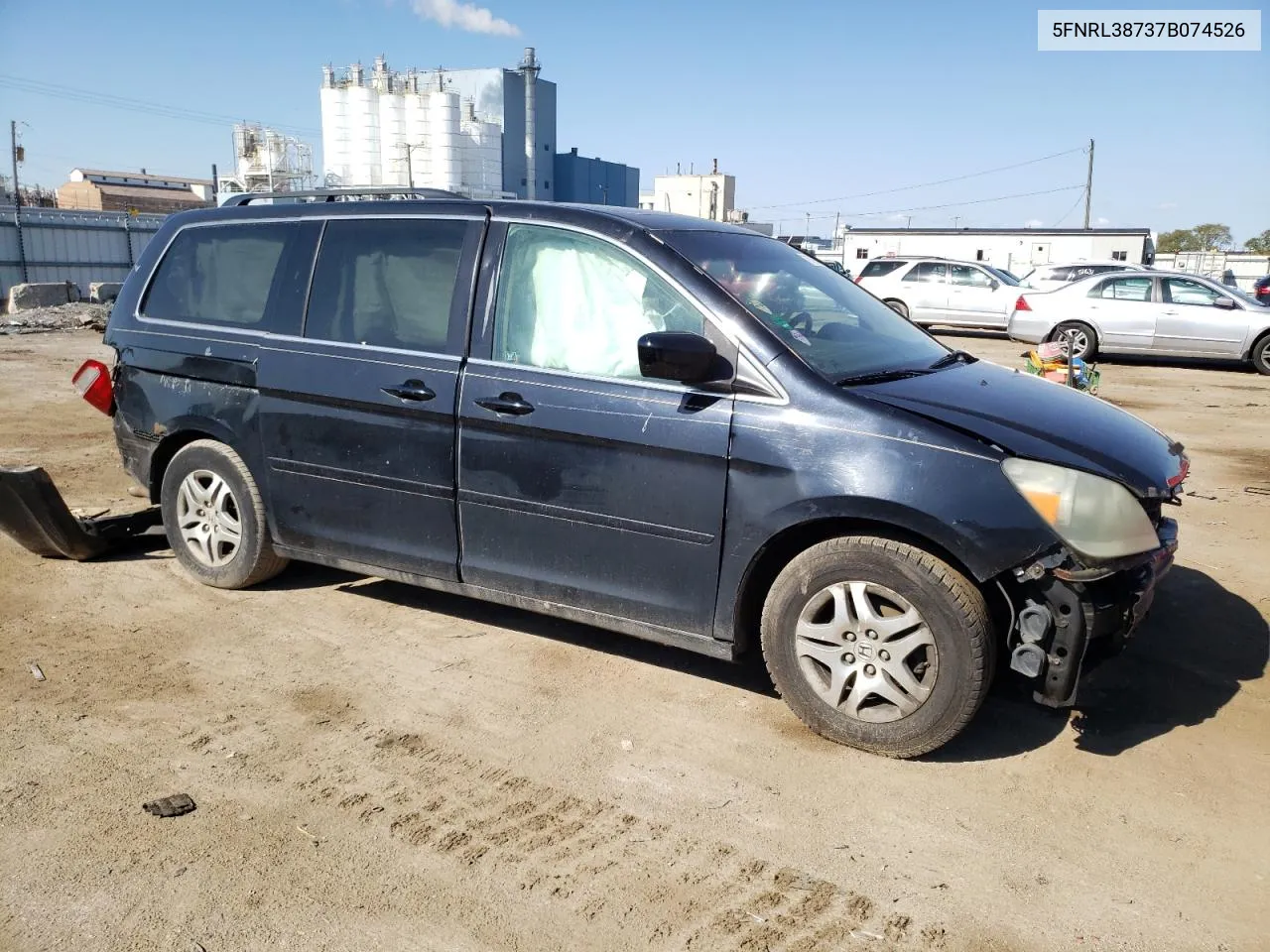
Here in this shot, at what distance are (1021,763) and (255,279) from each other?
400 centimetres

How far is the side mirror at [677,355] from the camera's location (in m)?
3.47

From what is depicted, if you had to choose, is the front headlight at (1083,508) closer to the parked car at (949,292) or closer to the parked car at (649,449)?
the parked car at (649,449)

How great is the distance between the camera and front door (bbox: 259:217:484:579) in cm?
419

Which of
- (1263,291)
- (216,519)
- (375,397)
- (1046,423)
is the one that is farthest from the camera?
(1263,291)

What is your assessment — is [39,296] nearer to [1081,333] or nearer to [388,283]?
[1081,333]

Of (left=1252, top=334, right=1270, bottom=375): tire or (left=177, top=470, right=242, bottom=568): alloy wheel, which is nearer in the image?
(left=177, top=470, right=242, bottom=568): alloy wheel

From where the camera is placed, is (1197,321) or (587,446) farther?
(1197,321)

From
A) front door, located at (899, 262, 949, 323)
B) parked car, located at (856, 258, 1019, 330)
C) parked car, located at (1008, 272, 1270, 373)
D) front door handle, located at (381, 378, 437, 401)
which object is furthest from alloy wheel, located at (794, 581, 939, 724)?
front door, located at (899, 262, 949, 323)

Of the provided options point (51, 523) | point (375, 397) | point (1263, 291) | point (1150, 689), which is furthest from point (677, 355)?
point (1263, 291)

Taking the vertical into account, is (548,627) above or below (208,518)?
below

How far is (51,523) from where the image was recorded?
526cm

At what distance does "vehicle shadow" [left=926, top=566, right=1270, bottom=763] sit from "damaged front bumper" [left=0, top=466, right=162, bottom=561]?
451 centimetres

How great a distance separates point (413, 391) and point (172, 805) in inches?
72.0

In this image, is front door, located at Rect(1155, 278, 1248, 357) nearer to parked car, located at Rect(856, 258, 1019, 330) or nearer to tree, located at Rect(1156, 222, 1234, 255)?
parked car, located at Rect(856, 258, 1019, 330)
